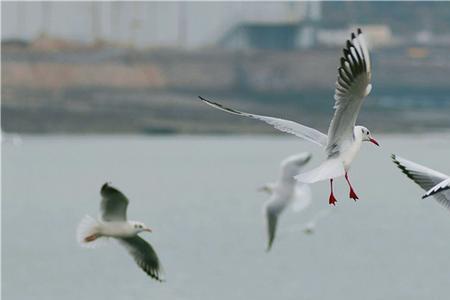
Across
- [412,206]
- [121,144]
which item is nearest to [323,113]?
[121,144]

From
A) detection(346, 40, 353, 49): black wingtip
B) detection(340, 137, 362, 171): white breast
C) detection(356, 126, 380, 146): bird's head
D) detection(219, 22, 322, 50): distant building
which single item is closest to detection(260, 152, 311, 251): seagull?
detection(356, 126, 380, 146): bird's head

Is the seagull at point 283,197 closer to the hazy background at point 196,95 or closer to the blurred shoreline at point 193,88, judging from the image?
the hazy background at point 196,95

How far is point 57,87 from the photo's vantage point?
54.3m

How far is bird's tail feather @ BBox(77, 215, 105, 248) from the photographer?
24.8ft

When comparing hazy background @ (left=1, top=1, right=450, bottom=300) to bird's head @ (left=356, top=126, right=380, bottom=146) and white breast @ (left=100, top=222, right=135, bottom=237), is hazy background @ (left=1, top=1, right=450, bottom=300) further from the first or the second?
bird's head @ (left=356, top=126, right=380, bottom=146)

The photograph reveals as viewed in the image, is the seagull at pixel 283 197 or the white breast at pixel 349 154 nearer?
the white breast at pixel 349 154

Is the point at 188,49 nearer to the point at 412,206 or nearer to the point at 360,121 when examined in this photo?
the point at 360,121

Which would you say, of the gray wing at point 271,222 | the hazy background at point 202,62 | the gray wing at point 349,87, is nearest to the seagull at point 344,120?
the gray wing at point 349,87

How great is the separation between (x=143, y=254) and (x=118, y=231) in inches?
7.7

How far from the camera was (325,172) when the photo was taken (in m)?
6.05

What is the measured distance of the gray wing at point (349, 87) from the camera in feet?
18.9

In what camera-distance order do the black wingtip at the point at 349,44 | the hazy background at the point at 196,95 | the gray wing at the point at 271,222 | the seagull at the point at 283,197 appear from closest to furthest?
A: the black wingtip at the point at 349,44, the seagull at the point at 283,197, the gray wing at the point at 271,222, the hazy background at the point at 196,95

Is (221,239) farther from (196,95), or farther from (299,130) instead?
(196,95)

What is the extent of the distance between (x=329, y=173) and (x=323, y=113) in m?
42.5
